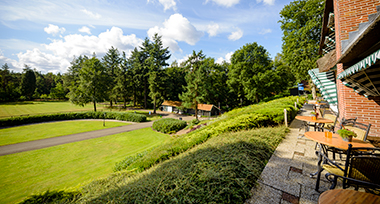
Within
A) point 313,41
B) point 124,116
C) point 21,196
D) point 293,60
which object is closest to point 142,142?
point 21,196

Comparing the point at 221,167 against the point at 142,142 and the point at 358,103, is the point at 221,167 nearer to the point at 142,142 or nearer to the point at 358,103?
the point at 358,103

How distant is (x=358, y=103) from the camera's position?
16.1ft

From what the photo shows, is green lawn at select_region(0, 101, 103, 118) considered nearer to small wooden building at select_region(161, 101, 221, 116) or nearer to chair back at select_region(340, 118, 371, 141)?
small wooden building at select_region(161, 101, 221, 116)

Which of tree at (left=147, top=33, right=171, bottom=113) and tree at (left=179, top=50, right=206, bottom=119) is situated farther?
tree at (left=147, top=33, right=171, bottom=113)

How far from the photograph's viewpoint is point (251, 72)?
32594mm

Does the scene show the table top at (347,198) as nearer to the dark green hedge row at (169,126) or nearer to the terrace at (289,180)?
the terrace at (289,180)

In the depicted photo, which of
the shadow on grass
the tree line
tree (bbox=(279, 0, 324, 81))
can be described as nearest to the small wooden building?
the tree line

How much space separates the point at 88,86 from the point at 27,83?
47.4 m

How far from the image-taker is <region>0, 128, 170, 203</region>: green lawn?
331 inches

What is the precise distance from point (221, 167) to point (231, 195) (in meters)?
0.60

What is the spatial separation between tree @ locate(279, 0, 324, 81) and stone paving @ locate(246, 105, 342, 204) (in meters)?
18.0

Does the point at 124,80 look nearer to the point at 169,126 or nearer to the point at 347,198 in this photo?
the point at 169,126

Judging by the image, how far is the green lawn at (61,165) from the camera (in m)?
8.41

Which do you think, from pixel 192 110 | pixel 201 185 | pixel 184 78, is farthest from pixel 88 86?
pixel 201 185
